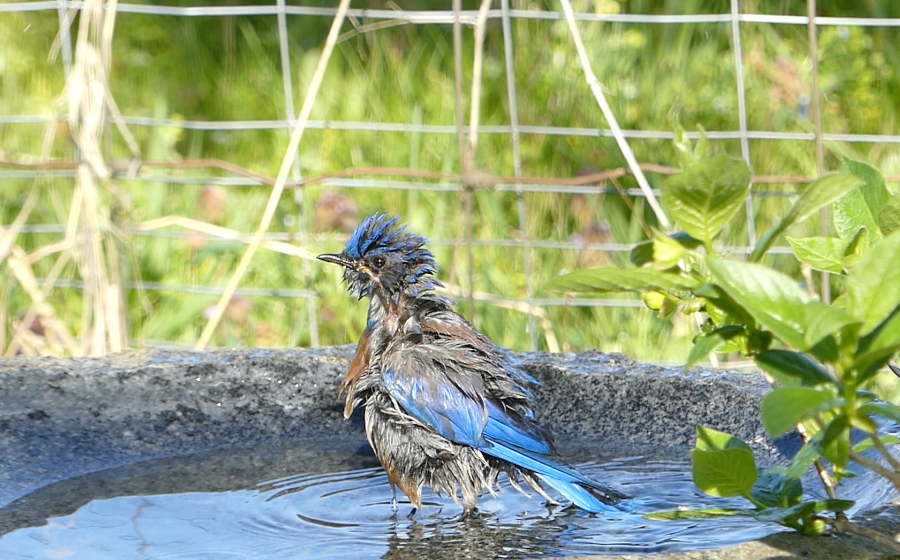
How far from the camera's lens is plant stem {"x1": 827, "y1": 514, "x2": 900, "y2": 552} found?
1.60 meters

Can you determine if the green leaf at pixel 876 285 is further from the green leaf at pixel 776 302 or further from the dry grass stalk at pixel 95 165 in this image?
the dry grass stalk at pixel 95 165

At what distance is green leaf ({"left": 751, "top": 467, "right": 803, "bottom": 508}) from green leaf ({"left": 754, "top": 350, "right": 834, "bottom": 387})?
29 centimetres

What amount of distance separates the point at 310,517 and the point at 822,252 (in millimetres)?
1274

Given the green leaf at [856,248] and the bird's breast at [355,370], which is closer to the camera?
the green leaf at [856,248]

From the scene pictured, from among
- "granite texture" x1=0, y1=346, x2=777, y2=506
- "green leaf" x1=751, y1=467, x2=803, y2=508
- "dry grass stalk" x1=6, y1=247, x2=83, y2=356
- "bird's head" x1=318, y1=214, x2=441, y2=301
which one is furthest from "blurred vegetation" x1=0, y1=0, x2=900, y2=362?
"green leaf" x1=751, y1=467, x2=803, y2=508

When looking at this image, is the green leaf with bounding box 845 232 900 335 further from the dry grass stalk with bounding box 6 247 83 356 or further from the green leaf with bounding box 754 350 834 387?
the dry grass stalk with bounding box 6 247 83 356

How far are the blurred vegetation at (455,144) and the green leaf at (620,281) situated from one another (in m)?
3.32

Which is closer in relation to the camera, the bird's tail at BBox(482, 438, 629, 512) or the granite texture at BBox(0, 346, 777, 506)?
the bird's tail at BBox(482, 438, 629, 512)

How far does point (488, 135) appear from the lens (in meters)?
5.80

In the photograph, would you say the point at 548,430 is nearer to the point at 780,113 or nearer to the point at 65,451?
the point at 65,451

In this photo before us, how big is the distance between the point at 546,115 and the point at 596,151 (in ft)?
0.93

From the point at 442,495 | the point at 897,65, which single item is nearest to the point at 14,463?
the point at 442,495

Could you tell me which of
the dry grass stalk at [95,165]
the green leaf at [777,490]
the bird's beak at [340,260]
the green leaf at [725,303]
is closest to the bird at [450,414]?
the bird's beak at [340,260]

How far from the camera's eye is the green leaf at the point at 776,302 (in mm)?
1304
